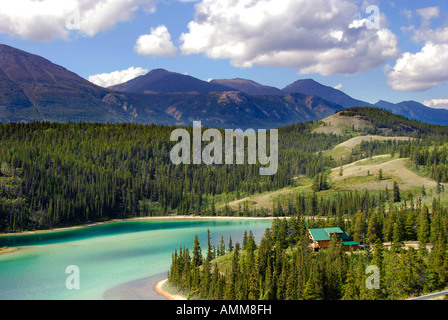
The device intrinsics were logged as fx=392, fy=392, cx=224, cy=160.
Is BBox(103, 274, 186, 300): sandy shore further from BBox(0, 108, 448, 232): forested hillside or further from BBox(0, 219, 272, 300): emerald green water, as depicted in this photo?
BBox(0, 108, 448, 232): forested hillside

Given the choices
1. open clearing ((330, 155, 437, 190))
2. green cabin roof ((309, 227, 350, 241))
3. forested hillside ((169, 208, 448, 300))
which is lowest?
forested hillside ((169, 208, 448, 300))

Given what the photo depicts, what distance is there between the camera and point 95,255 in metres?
82.1

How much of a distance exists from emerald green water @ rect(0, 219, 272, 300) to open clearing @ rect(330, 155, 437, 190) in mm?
46622

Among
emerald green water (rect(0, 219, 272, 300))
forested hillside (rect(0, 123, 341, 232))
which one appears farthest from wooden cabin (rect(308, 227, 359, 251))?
forested hillside (rect(0, 123, 341, 232))

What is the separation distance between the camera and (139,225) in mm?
133125

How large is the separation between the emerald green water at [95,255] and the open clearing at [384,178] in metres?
46.6

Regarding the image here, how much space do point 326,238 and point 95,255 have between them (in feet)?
157

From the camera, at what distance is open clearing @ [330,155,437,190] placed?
479 ft

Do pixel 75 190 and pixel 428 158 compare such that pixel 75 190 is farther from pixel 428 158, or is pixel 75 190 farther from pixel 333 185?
pixel 428 158

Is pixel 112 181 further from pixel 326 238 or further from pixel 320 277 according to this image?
pixel 320 277

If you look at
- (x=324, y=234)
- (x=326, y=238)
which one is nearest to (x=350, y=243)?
(x=326, y=238)

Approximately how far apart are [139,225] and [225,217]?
32.4 m
